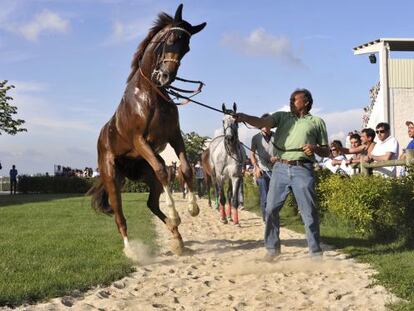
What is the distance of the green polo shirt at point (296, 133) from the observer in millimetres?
5898

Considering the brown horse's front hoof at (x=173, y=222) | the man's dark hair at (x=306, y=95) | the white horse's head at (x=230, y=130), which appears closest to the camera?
the man's dark hair at (x=306, y=95)

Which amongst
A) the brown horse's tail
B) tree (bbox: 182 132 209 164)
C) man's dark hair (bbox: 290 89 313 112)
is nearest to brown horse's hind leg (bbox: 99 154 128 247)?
the brown horse's tail

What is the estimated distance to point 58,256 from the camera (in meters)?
6.55

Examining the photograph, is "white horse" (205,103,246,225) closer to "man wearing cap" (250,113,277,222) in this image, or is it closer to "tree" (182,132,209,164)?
"man wearing cap" (250,113,277,222)

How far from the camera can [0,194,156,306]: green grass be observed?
186 inches

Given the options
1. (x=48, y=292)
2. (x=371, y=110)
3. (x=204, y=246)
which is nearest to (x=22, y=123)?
(x=371, y=110)

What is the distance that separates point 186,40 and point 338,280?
3.23 meters

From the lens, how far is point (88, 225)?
10.4 metres

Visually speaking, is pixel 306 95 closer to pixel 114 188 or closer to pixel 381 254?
pixel 381 254

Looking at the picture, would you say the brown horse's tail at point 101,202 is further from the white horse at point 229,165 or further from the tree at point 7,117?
the tree at point 7,117

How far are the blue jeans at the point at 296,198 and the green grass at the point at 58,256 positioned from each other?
5.73 ft

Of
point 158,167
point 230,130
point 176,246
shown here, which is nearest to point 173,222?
point 176,246

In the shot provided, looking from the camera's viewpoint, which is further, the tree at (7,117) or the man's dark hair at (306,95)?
the tree at (7,117)

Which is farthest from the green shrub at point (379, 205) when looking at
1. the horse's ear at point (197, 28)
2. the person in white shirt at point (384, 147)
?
the horse's ear at point (197, 28)
